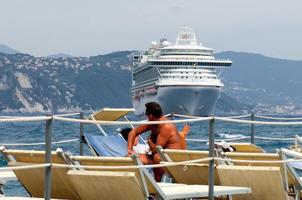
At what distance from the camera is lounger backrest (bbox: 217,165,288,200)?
7418 millimetres

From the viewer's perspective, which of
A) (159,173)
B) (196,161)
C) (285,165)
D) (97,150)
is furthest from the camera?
(97,150)

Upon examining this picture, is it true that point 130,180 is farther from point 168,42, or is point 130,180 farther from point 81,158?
point 168,42

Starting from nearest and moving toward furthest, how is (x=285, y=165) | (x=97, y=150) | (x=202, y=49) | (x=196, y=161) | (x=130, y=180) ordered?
(x=130, y=180)
(x=196, y=161)
(x=285, y=165)
(x=97, y=150)
(x=202, y=49)

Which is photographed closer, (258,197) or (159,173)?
(258,197)

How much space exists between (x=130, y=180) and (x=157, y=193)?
374 millimetres

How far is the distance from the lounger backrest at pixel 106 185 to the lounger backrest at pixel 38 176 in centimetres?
36

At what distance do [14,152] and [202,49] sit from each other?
3054 inches

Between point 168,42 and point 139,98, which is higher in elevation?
point 168,42

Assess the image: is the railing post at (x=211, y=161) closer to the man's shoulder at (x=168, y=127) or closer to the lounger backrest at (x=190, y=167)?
the lounger backrest at (x=190, y=167)

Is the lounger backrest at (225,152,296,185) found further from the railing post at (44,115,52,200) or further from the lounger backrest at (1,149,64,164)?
the railing post at (44,115,52,200)

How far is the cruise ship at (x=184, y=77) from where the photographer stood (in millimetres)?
78000

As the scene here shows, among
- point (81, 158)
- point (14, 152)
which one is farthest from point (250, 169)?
point (14, 152)

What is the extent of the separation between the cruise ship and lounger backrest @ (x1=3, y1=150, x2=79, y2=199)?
224ft

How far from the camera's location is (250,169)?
7.52 meters
